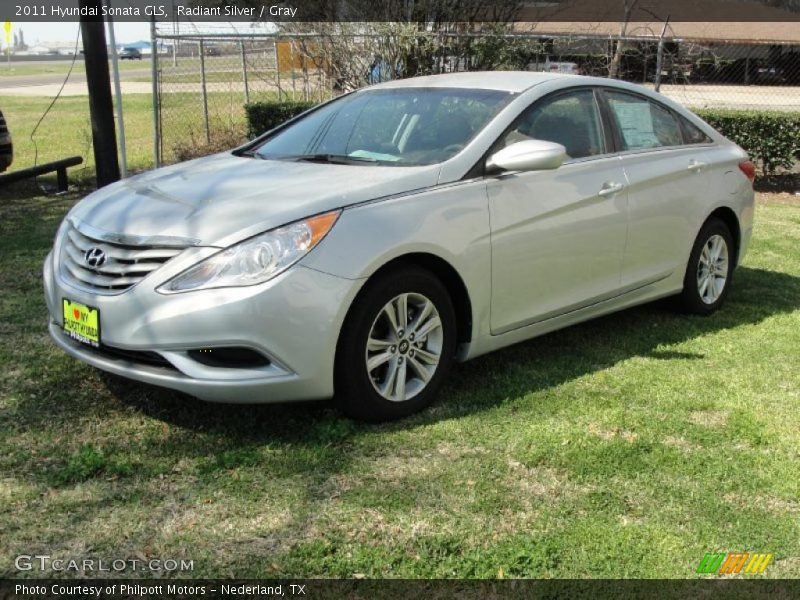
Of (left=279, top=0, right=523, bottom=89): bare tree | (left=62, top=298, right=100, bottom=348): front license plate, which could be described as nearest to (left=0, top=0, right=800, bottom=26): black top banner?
(left=279, top=0, right=523, bottom=89): bare tree

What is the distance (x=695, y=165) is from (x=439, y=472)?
305 cm

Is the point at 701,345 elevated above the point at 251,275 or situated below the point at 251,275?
below

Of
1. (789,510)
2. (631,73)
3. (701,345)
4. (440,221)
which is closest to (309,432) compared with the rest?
(440,221)

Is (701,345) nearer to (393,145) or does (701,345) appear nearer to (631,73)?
(393,145)

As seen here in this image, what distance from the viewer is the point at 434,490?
3322 mm

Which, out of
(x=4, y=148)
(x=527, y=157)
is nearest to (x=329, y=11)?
(x=4, y=148)

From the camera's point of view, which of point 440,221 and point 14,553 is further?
point 440,221

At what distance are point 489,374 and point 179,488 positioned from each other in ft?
6.11

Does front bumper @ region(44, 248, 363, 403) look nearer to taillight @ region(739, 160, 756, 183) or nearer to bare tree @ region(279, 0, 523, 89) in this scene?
taillight @ region(739, 160, 756, 183)

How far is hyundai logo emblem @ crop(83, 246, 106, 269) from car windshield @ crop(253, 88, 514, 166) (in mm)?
1238

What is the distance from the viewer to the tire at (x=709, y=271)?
18.3 feet

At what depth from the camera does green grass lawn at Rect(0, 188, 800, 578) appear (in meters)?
2.93

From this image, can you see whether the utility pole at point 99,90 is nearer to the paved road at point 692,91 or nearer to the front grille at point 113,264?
the front grille at point 113,264

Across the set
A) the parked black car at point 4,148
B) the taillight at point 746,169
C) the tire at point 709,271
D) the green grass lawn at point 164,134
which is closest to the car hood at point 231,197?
the tire at point 709,271
